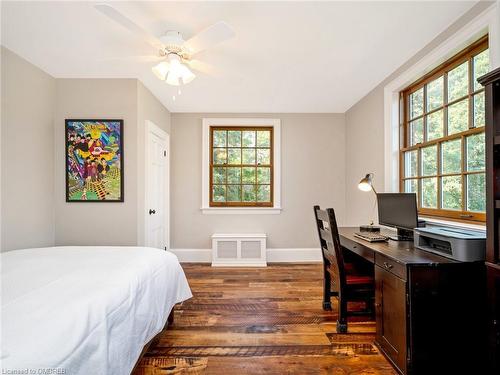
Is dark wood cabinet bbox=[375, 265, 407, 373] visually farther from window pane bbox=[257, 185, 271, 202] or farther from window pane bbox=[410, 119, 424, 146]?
window pane bbox=[257, 185, 271, 202]

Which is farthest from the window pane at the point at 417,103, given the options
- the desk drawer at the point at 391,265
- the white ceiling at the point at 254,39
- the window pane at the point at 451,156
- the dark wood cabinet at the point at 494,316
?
the dark wood cabinet at the point at 494,316

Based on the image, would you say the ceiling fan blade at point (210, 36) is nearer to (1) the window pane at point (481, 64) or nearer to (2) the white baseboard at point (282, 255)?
(1) the window pane at point (481, 64)

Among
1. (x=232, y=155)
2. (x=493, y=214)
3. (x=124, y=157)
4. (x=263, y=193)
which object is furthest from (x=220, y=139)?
(x=493, y=214)

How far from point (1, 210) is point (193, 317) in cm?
195

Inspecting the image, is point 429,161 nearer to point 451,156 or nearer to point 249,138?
point 451,156

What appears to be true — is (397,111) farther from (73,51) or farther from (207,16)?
(73,51)

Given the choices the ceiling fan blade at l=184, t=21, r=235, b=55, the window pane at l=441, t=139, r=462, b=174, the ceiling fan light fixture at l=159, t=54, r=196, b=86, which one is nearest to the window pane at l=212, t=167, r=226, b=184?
the ceiling fan light fixture at l=159, t=54, r=196, b=86

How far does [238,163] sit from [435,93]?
274 centimetres

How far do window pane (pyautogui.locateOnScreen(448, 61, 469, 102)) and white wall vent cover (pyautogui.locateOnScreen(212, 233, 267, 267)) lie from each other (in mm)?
2875

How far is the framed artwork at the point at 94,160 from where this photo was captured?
9.48ft

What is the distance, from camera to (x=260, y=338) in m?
2.09

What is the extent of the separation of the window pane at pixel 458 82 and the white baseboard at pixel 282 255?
9.25 feet

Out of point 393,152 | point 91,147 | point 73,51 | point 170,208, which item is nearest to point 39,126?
point 91,147

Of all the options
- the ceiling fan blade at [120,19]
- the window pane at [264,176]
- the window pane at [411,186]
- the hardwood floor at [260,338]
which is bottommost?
the hardwood floor at [260,338]
